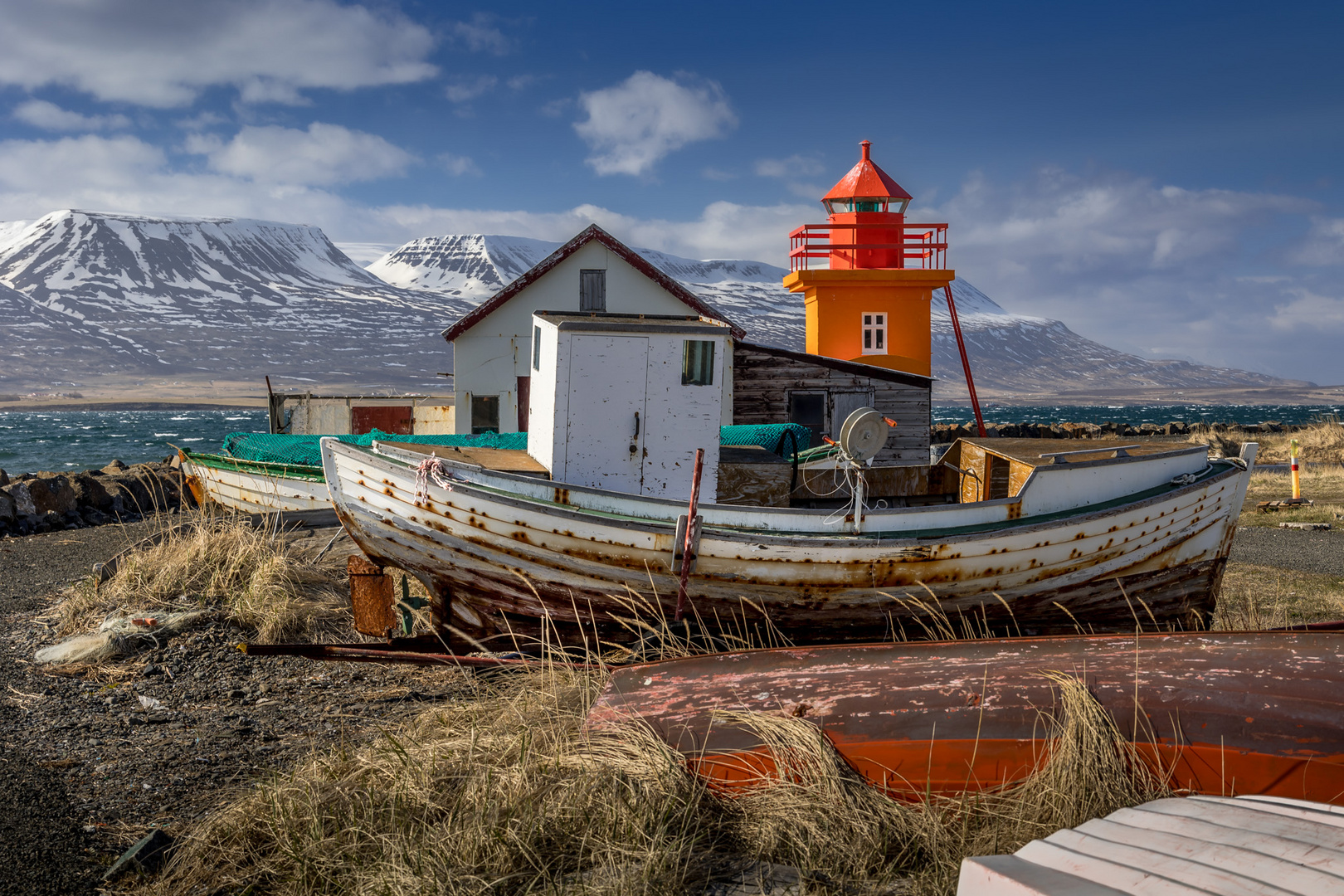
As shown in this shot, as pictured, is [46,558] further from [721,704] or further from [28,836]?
[721,704]

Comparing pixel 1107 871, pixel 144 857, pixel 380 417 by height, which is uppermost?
pixel 380 417

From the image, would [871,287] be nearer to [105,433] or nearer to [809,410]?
[809,410]

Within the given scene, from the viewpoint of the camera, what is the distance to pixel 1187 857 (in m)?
3.57

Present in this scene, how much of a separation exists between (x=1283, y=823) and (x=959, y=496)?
7.21 meters

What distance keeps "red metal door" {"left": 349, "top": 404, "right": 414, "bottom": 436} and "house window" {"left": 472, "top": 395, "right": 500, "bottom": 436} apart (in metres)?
2.45

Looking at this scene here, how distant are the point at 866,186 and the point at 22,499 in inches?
793

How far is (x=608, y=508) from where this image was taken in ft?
26.3

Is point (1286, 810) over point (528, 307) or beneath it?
beneath

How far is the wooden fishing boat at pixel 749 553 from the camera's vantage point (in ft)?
25.9

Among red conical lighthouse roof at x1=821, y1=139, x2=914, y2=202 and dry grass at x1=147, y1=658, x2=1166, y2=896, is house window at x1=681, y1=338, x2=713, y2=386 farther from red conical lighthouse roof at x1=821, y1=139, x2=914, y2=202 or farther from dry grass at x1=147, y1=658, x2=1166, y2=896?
red conical lighthouse roof at x1=821, y1=139, x2=914, y2=202

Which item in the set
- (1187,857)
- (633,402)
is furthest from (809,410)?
(1187,857)

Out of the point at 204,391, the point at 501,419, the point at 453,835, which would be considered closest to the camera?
the point at 453,835

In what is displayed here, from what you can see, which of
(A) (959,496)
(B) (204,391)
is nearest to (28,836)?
(A) (959,496)

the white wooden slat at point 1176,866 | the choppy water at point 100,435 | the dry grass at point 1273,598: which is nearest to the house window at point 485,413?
the dry grass at point 1273,598
